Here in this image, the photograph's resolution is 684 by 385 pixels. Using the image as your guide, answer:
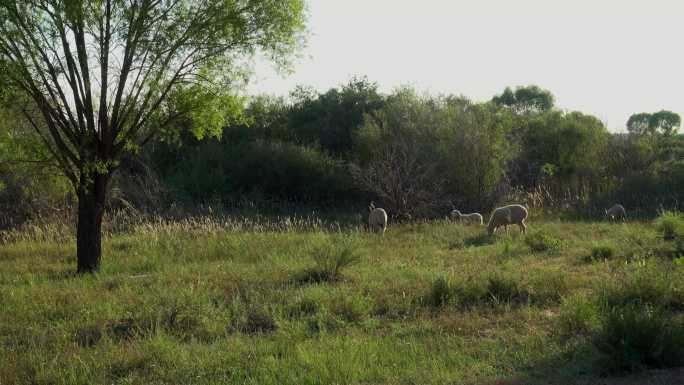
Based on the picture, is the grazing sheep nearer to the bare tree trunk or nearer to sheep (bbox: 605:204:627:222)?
sheep (bbox: 605:204:627:222)

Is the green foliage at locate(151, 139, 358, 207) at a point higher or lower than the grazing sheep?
higher

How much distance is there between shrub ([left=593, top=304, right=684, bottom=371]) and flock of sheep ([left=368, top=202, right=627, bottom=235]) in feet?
32.2

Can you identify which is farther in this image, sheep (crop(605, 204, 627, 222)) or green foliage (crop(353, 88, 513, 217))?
green foliage (crop(353, 88, 513, 217))

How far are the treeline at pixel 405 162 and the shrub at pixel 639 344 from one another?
14.7m

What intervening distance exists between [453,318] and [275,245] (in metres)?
7.12

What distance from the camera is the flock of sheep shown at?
15.4 metres

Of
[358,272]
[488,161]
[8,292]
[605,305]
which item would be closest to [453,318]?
[605,305]

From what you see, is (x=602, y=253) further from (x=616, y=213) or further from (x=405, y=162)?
(x=405, y=162)

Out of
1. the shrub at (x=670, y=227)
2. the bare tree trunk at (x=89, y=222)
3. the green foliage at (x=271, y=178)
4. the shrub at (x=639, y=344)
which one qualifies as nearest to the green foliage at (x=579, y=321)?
the shrub at (x=639, y=344)

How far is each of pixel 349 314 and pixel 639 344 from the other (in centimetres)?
344

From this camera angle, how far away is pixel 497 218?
607 inches

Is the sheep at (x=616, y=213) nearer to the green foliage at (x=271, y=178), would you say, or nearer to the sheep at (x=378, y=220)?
the sheep at (x=378, y=220)

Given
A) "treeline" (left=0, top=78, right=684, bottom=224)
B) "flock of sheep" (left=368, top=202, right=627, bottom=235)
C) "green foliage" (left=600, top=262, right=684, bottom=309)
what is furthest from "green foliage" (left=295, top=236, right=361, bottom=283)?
"treeline" (left=0, top=78, right=684, bottom=224)

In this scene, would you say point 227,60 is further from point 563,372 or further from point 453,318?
point 563,372
